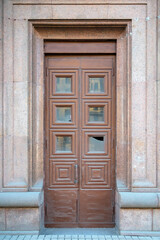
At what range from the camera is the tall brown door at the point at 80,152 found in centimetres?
473

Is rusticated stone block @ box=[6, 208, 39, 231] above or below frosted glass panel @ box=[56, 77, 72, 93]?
below

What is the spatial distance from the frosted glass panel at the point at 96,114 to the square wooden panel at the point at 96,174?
958 millimetres

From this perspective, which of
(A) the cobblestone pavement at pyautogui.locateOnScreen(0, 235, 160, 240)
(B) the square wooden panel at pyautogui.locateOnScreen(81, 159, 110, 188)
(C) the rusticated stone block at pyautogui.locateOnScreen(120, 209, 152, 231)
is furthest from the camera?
(B) the square wooden panel at pyautogui.locateOnScreen(81, 159, 110, 188)

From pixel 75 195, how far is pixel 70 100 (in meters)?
2.22

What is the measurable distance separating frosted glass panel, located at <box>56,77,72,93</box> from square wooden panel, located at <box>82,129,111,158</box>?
106 cm

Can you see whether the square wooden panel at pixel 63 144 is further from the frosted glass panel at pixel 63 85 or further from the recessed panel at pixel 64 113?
the frosted glass panel at pixel 63 85

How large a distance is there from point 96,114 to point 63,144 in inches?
41.4

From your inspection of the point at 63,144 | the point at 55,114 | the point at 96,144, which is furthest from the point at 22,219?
the point at 55,114

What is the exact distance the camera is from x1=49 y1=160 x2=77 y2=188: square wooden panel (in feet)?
15.5

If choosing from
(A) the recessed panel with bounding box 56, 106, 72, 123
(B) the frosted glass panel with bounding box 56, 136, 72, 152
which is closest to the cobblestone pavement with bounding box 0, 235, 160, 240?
(B) the frosted glass panel with bounding box 56, 136, 72, 152

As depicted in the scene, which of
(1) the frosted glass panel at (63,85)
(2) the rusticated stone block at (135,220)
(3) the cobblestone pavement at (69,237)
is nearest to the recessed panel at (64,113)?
(1) the frosted glass panel at (63,85)

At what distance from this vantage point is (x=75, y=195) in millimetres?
4738

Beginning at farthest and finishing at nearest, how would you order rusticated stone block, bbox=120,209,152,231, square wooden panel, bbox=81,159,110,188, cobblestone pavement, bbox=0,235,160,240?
square wooden panel, bbox=81,159,110,188 < rusticated stone block, bbox=120,209,152,231 < cobblestone pavement, bbox=0,235,160,240

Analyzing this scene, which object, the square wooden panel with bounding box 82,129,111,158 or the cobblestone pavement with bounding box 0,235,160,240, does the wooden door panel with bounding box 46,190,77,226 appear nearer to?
the cobblestone pavement with bounding box 0,235,160,240
